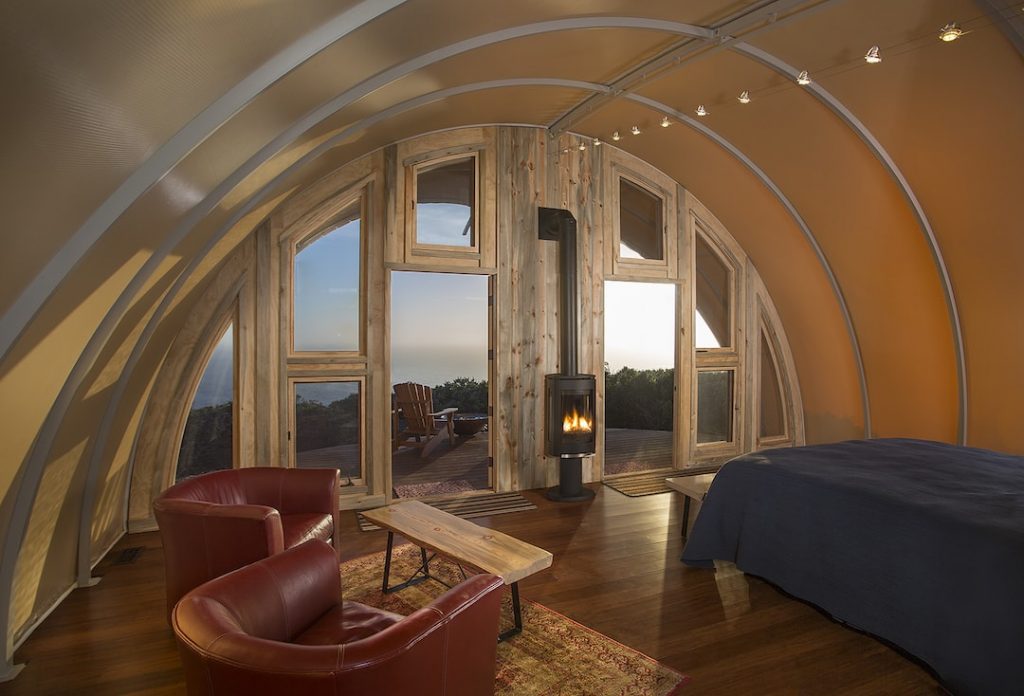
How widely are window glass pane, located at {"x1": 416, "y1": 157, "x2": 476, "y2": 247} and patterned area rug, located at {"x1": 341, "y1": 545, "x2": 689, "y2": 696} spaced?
3.33m

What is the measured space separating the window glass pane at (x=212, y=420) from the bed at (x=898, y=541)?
3826mm

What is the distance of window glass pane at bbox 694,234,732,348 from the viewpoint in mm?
7285

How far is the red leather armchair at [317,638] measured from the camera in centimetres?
156

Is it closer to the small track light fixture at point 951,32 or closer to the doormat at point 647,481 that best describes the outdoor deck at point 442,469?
the doormat at point 647,481

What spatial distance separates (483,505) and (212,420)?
2.47m

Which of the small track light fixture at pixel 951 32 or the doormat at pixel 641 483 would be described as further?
the doormat at pixel 641 483

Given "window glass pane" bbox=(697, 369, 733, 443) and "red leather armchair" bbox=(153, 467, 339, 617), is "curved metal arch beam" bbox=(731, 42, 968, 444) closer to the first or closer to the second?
"window glass pane" bbox=(697, 369, 733, 443)

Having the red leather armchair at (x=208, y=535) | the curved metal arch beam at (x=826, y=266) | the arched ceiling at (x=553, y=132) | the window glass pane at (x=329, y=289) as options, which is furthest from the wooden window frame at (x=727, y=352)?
the red leather armchair at (x=208, y=535)

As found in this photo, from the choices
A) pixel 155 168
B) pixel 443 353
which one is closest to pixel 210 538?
Result: pixel 155 168

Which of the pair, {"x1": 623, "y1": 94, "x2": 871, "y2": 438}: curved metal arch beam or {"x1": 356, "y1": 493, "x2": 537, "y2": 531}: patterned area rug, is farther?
{"x1": 623, "y1": 94, "x2": 871, "y2": 438}: curved metal arch beam

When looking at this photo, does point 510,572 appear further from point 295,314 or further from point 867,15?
point 867,15

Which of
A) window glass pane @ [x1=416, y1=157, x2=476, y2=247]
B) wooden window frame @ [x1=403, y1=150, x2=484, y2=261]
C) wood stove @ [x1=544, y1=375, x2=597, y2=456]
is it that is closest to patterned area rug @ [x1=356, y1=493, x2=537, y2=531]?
wood stove @ [x1=544, y1=375, x2=597, y2=456]

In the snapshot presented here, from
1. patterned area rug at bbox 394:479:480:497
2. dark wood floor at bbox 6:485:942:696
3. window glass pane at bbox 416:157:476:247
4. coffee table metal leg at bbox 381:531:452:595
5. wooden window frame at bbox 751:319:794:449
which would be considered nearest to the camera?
dark wood floor at bbox 6:485:942:696

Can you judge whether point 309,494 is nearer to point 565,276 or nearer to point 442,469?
point 565,276
